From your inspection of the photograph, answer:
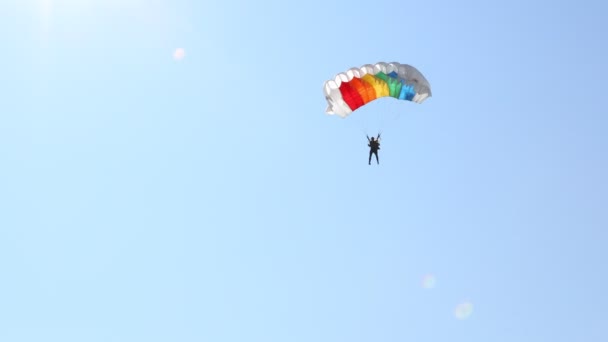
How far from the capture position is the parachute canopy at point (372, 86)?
8125 centimetres

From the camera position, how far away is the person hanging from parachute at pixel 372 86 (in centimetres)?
8131

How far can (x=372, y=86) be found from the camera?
269 ft

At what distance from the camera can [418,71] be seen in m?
81.9

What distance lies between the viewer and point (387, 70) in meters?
81.1

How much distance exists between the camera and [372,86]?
269 feet

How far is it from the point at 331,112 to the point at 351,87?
2.28 meters

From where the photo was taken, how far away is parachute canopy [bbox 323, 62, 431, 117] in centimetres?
8125

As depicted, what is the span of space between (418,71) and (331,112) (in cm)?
568

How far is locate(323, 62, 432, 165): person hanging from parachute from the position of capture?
267ft

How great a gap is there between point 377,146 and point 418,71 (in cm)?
535

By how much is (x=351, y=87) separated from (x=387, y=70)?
242 centimetres

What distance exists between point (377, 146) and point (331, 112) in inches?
135

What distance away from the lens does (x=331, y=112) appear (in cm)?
8350

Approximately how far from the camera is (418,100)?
8306 centimetres
